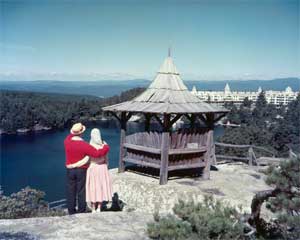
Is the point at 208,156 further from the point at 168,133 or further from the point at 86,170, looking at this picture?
the point at 86,170

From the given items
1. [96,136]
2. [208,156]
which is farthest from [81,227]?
[208,156]

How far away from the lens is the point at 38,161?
39.5 metres

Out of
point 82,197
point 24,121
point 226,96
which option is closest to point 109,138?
point 24,121

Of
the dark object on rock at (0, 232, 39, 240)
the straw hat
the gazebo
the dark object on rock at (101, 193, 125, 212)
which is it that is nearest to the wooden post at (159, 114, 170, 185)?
the gazebo

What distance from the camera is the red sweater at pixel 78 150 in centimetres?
620

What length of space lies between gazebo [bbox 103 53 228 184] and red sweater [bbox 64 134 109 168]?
3016mm

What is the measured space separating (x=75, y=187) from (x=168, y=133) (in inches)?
130

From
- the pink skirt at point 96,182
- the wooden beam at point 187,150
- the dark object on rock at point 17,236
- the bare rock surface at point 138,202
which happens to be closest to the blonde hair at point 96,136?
the pink skirt at point 96,182

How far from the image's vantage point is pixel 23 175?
3528 cm

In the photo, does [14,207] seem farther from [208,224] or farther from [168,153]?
[208,224]

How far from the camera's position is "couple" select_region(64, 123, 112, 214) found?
246 inches

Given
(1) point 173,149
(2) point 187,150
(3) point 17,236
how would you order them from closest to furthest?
1. (3) point 17,236
2. (1) point 173,149
3. (2) point 187,150

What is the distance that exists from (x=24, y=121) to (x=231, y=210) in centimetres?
4970

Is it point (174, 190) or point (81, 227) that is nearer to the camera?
point (81, 227)
